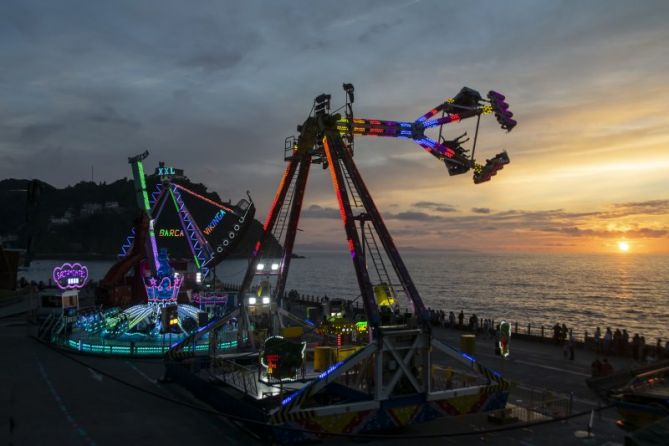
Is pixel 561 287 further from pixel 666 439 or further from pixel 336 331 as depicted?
pixel 666 439

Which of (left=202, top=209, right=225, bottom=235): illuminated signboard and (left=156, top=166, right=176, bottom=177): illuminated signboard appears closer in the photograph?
(left=156, top=166, right=176, bottom=177): illuminated signboard

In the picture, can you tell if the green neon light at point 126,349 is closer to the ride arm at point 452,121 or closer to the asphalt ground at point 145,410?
the asphalt ground at point 145,410

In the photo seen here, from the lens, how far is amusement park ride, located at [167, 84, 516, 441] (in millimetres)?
16328

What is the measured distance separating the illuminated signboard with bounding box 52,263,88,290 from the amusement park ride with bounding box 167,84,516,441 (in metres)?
23.8

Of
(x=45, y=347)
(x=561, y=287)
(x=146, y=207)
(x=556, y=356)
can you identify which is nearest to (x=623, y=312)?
(x=561, y=287)

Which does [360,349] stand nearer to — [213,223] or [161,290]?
[161,290]

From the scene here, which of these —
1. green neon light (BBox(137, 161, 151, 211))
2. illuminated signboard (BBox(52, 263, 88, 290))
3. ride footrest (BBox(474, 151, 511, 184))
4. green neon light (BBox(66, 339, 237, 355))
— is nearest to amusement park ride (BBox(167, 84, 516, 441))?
ride footrest (BBox(474, 151, 511, 184))

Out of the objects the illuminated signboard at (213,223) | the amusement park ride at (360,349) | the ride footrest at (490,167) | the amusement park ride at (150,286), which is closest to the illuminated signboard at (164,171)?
the amusement park ride at (150,286)

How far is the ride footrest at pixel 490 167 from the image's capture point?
846 inches

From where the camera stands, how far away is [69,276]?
44.2 metres

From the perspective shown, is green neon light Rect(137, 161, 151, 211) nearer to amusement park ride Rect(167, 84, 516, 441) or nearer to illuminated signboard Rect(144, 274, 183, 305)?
illuminated signboard Rect(144, 274, 183, 305)

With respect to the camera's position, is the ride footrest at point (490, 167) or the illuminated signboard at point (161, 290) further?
the illuminated signboard at point (161, 290)

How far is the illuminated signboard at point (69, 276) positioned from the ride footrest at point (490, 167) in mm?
34491

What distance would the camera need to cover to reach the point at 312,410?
51.1ft
